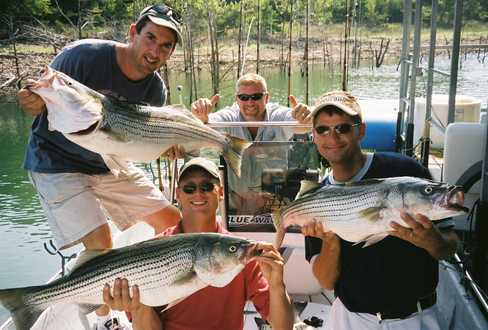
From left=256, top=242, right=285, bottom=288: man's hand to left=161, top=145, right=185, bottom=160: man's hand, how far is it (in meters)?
1.44

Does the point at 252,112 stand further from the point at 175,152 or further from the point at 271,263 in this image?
the point at 271,263

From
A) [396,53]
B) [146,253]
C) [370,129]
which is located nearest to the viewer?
[146,253]

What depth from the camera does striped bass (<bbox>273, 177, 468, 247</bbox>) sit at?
8.21 ft

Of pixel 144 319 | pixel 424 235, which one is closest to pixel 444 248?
pixel 424 235

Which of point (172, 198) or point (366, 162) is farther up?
point (366, 162)

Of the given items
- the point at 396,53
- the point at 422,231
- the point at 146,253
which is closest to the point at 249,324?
the point at 146,253

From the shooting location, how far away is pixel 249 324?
4.78 m

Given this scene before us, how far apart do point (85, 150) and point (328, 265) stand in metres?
2.20

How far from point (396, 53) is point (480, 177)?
2716 inches

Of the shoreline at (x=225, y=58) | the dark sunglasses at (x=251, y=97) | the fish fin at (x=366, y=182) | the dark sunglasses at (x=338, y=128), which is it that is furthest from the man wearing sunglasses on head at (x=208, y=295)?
the shoreline at (x=225, y=58)

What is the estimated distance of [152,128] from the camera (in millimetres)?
3756

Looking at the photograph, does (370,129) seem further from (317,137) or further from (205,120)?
(317,137)

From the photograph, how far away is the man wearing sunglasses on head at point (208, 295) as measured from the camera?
2873mm

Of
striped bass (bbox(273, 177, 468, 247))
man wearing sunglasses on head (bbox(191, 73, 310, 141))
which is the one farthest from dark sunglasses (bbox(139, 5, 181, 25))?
striped bass (bbox(273, 177, 468, 247))
